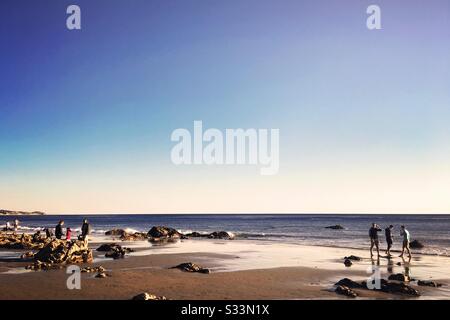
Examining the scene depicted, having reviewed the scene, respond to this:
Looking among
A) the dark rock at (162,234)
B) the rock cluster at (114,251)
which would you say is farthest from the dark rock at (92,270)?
the dark rock at (162,234)

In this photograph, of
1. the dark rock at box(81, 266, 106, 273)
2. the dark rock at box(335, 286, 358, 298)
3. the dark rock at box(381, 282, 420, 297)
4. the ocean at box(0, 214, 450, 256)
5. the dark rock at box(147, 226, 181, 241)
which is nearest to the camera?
the dark rock at box(335, 286, 358, 298)

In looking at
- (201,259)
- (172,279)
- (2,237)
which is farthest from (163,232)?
(172,279)

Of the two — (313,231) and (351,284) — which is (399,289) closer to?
(351,284)

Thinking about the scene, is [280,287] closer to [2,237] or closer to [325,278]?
[325,278]

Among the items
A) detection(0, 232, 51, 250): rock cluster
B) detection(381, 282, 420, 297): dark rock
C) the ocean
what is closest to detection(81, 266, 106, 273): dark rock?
detection(0, 232, 51, 250): rock cluster

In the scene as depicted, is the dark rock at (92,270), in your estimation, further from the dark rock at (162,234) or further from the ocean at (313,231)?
the dark rock at (162,234)

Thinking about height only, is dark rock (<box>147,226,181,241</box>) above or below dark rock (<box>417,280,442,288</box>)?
below

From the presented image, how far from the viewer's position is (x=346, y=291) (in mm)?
13898

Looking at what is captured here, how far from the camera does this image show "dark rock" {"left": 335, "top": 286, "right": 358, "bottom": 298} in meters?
13.6

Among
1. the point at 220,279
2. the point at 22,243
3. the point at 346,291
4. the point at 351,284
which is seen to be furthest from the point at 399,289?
the point at 22,243

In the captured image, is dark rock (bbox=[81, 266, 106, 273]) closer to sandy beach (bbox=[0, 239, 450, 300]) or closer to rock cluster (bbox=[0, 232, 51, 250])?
sandy beach (bbox=[0, 239, 450, 300])

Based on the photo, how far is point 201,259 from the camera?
25.5 m

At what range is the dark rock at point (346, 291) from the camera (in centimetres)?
1362
